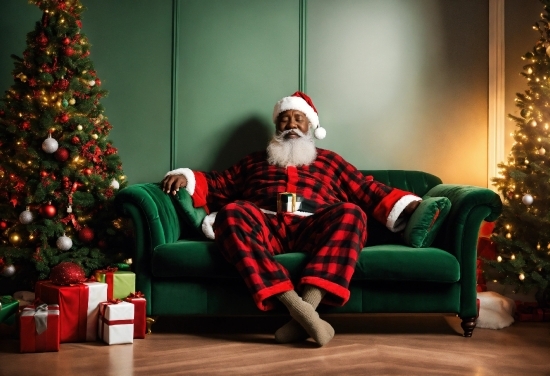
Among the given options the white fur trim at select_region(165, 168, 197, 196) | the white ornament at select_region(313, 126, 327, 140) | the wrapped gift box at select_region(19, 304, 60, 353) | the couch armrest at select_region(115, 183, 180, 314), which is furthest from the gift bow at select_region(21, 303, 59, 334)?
the white ornament at select_region(313, 126, 327, 140)

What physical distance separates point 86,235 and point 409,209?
165 centimetres

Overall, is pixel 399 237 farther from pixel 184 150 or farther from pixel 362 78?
pixel 184 150

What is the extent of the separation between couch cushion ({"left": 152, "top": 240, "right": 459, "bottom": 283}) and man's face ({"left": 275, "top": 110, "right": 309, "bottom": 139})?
0.98 m

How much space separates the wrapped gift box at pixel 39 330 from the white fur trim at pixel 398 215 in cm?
164

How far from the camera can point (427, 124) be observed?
3.87 meters

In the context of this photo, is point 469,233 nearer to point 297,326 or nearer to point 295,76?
point 297,326

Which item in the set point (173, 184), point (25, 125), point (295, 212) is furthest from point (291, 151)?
point (25, 125)

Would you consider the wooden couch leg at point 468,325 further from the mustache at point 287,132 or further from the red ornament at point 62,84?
the red ornament at point 62,84

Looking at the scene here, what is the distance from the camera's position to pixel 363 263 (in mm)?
2783

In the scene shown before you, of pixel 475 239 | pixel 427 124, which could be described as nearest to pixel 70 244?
pixel 475 239

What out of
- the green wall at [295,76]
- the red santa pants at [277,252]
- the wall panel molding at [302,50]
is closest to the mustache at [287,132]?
the green wall at [295,76]

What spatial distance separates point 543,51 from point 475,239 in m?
1.25

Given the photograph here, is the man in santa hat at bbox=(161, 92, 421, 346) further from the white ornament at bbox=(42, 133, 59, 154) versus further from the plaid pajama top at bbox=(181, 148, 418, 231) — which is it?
the white ornament at bbox=(42, 133, 59, 154)

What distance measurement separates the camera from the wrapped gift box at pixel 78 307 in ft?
8.82
